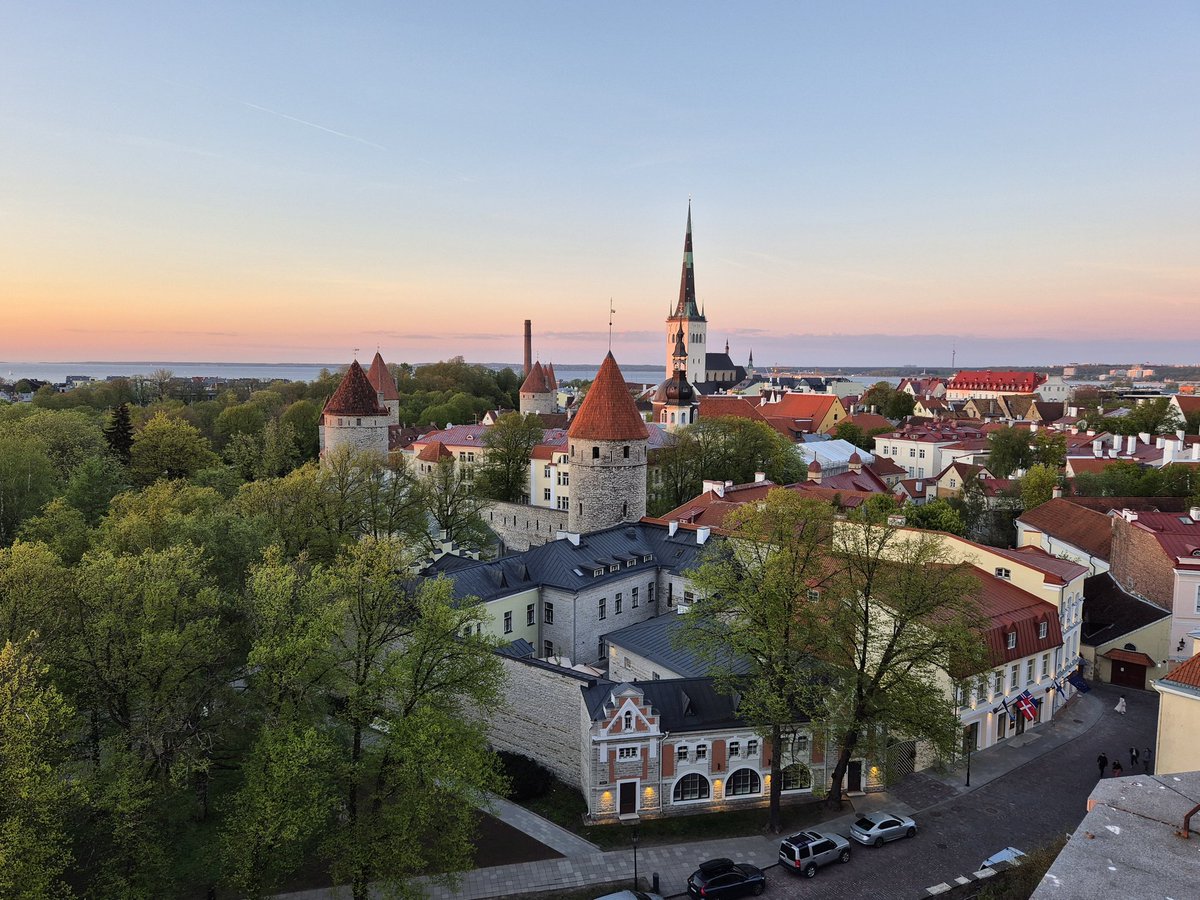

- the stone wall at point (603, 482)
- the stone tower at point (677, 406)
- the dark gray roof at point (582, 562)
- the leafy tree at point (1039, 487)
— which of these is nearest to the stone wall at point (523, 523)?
the stone wall at point (603, 482)

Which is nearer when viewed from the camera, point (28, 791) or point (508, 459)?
point (28, 791)

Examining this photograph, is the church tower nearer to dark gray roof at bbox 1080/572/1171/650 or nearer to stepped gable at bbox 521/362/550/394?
stepped gable at bbox 521/362/550/394

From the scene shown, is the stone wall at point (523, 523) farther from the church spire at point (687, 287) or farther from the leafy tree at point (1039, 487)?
the church spire at point (687, 287)

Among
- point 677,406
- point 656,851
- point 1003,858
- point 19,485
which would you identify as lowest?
point 656,851

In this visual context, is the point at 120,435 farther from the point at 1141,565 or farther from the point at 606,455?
the point at 1141,565

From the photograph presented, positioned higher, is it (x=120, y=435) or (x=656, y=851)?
(x=120, y=435)

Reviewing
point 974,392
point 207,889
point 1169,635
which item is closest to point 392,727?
point 207,889

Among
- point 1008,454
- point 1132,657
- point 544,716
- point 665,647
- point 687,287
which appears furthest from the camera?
point 687,287

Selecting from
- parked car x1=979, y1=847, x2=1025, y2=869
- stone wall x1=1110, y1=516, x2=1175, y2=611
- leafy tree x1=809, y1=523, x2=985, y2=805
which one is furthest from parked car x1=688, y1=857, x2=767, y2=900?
stone wall x1=1110, y1=516, x2=1175, y2=611

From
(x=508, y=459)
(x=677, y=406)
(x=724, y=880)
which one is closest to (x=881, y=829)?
(x=724, y=880)
